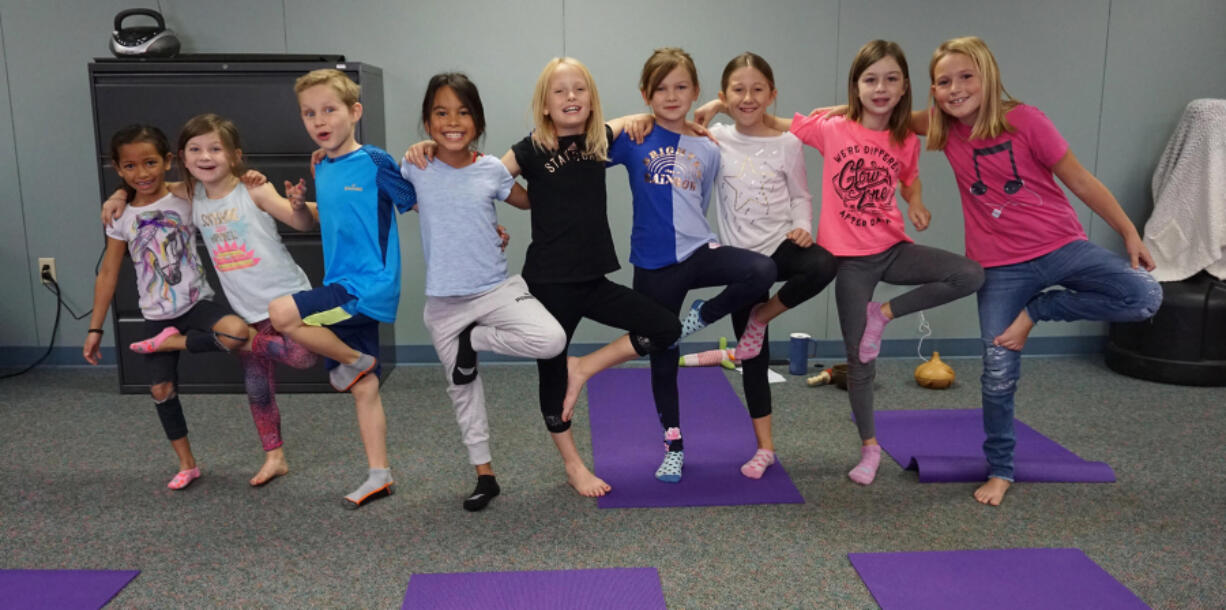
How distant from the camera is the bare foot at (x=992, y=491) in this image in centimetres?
261

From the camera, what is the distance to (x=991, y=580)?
2.14m

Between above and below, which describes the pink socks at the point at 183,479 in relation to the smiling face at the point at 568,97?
below

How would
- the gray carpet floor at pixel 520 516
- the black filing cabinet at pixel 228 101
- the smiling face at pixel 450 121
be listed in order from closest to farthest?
1. the gray carpet floor at pixel 520 516
2. the smiling face at pixel 450 121
3. the black filing cabinet at pixel 228 101

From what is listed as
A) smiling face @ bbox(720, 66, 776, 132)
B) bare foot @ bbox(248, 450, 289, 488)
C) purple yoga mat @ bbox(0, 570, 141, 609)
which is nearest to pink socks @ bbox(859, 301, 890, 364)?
smiling face @ bbox(720, 66, 776, 132)

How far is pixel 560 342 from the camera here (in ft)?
7.89

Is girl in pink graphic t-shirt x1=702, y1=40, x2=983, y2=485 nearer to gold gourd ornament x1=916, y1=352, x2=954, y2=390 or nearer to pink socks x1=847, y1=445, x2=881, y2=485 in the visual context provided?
pink socks x1=847, y1=445, x2=881, y2=485

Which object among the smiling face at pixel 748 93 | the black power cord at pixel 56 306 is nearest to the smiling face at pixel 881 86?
the smiling face at pixel 748 93

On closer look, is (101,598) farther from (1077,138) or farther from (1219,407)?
(1077,138)

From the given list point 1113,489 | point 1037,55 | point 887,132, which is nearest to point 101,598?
point 887,132

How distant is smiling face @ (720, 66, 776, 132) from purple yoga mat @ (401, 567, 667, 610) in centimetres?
138

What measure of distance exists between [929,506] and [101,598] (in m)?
2.32

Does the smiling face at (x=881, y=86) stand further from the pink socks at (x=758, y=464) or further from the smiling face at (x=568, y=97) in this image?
the pink socks at (x=758, y=464)

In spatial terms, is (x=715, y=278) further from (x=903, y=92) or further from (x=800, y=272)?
(x=903, y=92)

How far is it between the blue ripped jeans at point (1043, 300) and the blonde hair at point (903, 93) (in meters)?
0.52
